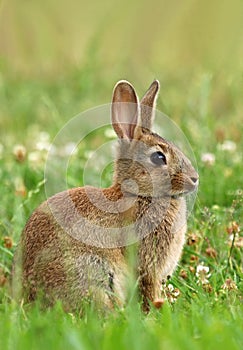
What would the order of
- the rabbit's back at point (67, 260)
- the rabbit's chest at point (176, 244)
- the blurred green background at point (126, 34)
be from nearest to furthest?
the rabbit's back at point (67, 260)
the rabbit's chest at point (176, 244)
the blurred green background at point (126, 34)

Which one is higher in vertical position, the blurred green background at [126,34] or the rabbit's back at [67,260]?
the blurred green background at [126,34]

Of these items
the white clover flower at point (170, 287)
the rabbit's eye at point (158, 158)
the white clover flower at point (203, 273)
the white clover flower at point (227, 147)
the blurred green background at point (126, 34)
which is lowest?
the white clover flower at point (170, 287)

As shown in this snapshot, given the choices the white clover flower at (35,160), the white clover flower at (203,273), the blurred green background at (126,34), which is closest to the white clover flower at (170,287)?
the white clover flower at (203,273)

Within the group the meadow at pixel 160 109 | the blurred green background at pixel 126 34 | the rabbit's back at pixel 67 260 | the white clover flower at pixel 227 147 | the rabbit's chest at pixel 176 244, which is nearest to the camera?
the meadow at pixel 160 109

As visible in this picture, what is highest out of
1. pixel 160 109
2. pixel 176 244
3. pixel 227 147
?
pixel 160 109

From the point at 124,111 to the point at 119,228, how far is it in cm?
70

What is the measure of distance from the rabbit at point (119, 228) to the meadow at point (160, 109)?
6.4 inches

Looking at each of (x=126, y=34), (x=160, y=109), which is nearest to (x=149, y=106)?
(x=160, y=109)

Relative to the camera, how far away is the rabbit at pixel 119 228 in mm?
4855

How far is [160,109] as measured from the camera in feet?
26.1

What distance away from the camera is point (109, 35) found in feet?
39.2

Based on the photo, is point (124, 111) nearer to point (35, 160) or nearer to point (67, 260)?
point (67, 260)

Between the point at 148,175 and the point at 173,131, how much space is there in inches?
86.1

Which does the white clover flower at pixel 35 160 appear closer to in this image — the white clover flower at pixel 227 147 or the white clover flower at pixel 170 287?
the white clover flower at pixel 227 147
